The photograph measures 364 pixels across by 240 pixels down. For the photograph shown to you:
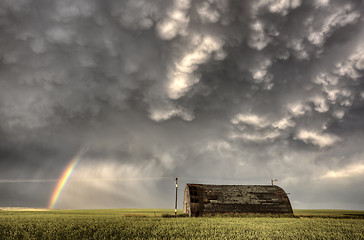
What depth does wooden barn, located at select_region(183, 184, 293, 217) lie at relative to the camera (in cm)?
3853

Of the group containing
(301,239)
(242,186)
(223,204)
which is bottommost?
(301,239)

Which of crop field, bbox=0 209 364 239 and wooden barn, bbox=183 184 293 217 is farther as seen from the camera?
wooden barn, bbox=183 184 293 217

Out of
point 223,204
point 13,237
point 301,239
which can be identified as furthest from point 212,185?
point 13,237

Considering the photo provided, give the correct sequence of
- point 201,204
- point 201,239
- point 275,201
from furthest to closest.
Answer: point 275,201
point 201,204
point 201,239

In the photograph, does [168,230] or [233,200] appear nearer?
[168,230]

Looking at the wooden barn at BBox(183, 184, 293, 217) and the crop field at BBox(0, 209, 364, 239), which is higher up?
the wooden barn at BBox(183, 184, 293, 217)

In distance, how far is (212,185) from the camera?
42.9 metres

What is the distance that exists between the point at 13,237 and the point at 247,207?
34.3 m

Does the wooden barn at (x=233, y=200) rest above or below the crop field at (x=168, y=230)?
above

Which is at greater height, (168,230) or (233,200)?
(233,200)

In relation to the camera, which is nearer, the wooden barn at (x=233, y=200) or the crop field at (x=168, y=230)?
the crop field at (x=168, y=230)

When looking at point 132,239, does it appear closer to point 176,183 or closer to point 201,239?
point 201,239

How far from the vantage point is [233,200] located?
40.4 metres

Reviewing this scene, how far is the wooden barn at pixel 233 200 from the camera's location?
38.5 m
